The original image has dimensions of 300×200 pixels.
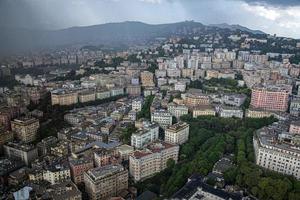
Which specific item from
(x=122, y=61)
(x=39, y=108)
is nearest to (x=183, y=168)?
(x=39, y=108)

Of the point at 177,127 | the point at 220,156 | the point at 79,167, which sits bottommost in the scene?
the point at 79,167

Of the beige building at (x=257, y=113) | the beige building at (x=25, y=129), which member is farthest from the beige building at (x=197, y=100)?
the beige building at (x=25, y=129)

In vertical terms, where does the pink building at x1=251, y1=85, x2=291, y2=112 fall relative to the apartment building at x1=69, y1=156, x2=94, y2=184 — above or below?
above

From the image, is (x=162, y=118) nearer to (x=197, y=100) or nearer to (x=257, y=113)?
(x=197, y=100)

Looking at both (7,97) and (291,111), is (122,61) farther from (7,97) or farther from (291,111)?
(291,111)

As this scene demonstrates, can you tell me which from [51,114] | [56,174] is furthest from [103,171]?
[51,114]

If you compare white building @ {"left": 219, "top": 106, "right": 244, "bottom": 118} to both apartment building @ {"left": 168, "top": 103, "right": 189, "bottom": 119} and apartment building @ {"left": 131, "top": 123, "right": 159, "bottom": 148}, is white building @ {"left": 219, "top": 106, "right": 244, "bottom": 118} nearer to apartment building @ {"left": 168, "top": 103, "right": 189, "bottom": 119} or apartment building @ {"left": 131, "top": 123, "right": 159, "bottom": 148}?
apartment building @ {"left": 168, "top": 103, "right": 189, "bottom": 119}

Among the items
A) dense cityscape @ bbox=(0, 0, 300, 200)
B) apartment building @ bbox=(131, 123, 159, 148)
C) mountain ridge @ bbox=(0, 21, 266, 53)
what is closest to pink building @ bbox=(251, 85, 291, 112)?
dense cityscape @ bbox=(0, 0, 300, 200)
